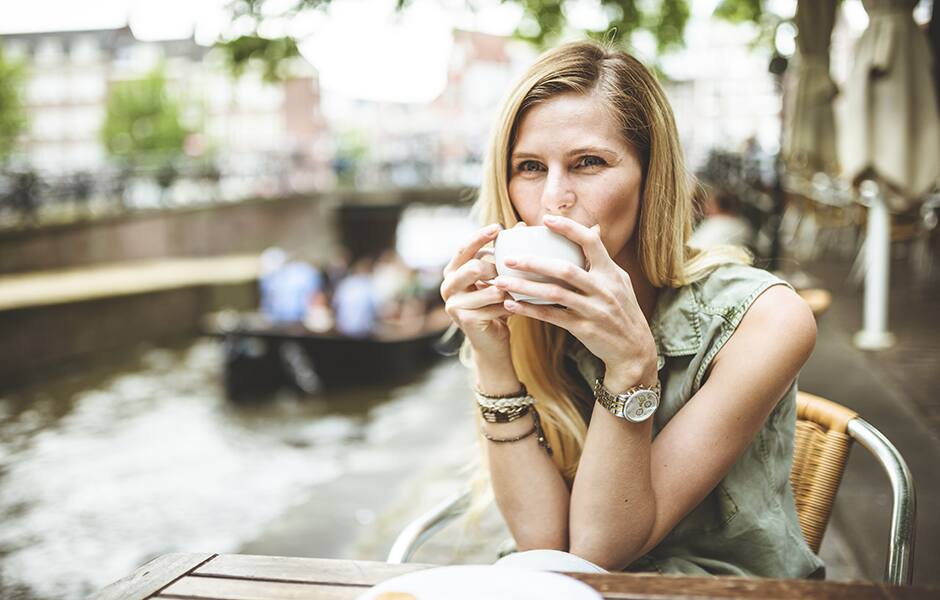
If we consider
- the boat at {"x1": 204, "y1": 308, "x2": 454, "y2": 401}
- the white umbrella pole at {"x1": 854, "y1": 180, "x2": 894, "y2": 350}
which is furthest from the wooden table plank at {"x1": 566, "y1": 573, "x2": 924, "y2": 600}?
the boat at {"x1": 204, "y1": 308, "x2": 454, "y2": 401}

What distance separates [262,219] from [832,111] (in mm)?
18943

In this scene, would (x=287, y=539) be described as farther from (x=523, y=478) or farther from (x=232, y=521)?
(x=523, y=478)

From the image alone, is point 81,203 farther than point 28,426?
Yes

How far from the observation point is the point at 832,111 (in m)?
7.25

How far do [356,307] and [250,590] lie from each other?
472 inches

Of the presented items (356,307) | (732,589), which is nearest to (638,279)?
(732,589)

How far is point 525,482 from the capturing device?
61.7 inches

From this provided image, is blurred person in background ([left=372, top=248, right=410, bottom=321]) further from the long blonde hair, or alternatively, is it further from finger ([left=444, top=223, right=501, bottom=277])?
finger ([left=444, top=223, right=501, bottom=277])

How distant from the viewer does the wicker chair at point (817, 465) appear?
163 centimetres

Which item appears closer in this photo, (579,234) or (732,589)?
(732,589)

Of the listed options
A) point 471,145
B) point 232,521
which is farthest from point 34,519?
point 471,145

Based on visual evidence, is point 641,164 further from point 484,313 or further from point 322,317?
point 322,317

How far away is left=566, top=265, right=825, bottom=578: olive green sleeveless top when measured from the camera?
1.49m

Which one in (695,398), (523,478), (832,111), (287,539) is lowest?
(287,539)
